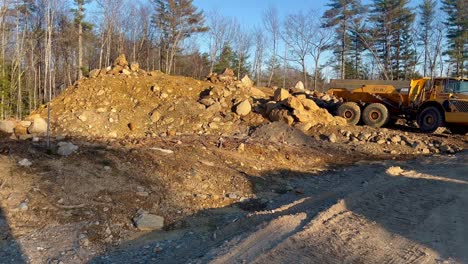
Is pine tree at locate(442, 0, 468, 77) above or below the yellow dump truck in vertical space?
above

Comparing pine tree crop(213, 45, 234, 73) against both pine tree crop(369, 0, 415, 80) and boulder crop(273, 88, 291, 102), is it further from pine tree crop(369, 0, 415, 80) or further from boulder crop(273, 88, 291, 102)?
boulder crop(273, 88, 291, 102)

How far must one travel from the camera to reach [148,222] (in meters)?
6.11

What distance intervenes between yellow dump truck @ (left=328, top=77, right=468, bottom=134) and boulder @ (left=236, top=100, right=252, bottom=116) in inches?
144

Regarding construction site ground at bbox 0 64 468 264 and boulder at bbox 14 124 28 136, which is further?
boulder at bbox 14 124 28 136

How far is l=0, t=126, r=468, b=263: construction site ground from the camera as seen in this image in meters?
4.71

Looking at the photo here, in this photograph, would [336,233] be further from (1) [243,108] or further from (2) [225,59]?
(2) [225,59]

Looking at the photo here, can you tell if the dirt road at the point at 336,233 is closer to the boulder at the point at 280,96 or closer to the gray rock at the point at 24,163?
the gray rock at the point at 24,163

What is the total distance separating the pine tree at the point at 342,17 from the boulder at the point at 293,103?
22.1 metres

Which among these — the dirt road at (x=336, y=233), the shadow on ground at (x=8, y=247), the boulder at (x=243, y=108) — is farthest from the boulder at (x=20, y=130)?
the boulder at (x=243, y=108)

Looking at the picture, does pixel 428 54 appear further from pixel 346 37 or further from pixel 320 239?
pixel 320 239

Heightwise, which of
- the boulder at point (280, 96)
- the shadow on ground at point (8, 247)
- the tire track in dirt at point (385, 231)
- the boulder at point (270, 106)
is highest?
the boulder at point (280, 96)

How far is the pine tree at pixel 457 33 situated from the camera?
3528cm

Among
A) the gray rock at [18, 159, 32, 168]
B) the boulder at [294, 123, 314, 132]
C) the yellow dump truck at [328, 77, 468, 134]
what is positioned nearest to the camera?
the gray rock at [18, 159, 32, 168]

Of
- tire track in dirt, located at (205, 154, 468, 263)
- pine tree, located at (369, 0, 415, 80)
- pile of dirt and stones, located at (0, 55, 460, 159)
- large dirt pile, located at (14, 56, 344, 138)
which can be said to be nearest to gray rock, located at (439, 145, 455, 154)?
pile of dirt and stones, located at (0, 55, 460, 159)
